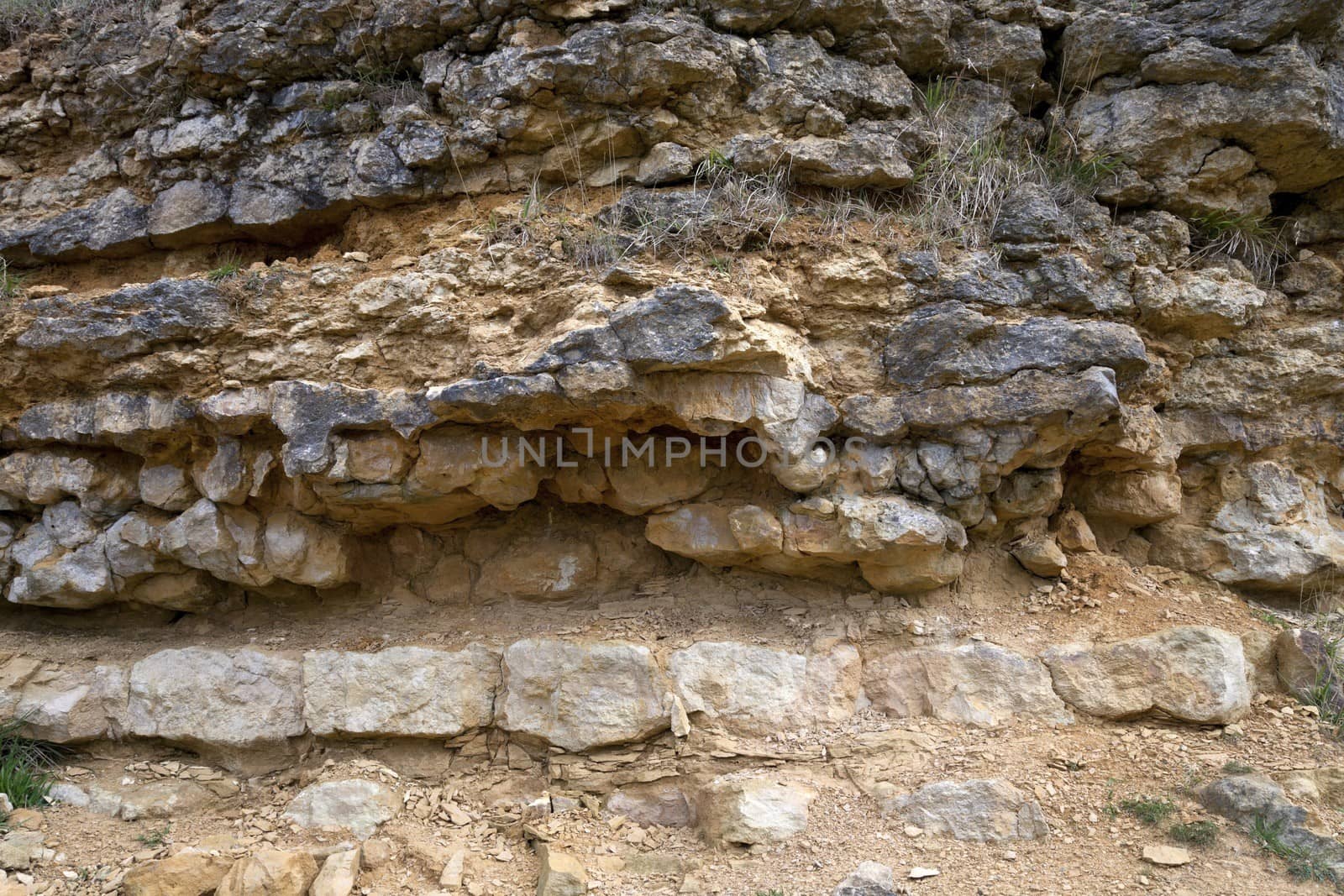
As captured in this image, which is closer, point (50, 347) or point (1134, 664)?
point (1134, 664)

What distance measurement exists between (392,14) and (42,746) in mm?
3990

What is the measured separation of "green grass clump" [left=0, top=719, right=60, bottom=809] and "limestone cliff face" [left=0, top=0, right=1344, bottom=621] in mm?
648

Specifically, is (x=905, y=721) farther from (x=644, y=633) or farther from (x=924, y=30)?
(x=924, y=30)

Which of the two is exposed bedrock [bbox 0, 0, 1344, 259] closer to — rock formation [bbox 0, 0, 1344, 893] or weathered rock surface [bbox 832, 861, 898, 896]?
rock formation [bbox 0, 0, 1344, 893]

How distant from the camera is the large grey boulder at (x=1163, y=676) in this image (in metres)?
3.43

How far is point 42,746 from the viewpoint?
4.03 m

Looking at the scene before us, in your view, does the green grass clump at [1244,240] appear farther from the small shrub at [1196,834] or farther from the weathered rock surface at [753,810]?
the weathered rock surface at [753,810]

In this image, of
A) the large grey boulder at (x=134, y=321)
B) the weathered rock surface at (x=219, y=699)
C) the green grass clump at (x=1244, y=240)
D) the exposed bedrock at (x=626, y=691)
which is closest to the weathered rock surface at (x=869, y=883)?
the exposed bedrock at (x=626, y=691)

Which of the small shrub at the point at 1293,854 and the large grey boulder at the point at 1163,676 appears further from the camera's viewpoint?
the large grey boulder at the point at 1163,676

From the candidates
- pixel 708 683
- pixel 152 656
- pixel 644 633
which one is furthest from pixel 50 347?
pixel 708 683

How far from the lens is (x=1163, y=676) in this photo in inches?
137

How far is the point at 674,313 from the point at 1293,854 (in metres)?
2.94

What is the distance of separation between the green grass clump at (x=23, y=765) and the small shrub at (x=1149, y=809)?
15.3ft

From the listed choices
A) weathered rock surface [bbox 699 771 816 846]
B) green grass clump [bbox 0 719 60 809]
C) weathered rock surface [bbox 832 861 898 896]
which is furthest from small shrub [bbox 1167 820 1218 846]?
green grass clump [bbox 0 719 60 809]
